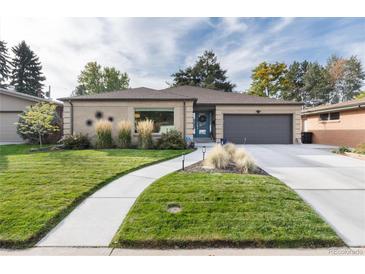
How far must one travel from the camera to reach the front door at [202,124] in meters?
15.7

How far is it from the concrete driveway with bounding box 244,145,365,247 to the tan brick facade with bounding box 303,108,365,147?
23.9 ft

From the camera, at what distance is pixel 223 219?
322 cm

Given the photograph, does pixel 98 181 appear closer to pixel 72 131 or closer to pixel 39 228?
pixel 39 228

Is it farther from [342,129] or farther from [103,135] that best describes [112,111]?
[342,129]

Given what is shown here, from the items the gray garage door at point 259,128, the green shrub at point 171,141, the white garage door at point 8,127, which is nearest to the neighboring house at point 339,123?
the gray garage door at point 259,128

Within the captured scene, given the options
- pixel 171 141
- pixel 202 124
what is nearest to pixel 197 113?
pixel 202 124

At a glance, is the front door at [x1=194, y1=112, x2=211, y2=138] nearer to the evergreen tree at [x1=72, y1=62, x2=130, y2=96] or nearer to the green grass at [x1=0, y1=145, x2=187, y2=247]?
the green grass at [x1=0, y1=145, x2=187, y2=247]

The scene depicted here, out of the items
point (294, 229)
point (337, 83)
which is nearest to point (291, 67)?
point (337, 83)

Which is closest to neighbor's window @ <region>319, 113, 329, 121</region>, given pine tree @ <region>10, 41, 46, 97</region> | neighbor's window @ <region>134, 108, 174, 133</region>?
neighbor's window @ <region>134, 108, 174, 133</region>

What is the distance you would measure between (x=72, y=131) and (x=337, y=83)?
42747 mm

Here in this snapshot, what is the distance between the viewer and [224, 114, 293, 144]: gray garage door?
47.1 ft

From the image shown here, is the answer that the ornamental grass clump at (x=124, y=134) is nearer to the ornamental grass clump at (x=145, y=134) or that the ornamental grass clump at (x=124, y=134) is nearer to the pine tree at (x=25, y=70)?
the ornamental grass clump at (x=145, y=134)

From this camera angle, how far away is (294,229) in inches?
117

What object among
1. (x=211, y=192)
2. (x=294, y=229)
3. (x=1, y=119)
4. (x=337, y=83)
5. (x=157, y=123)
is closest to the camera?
(x=294, y=229)
